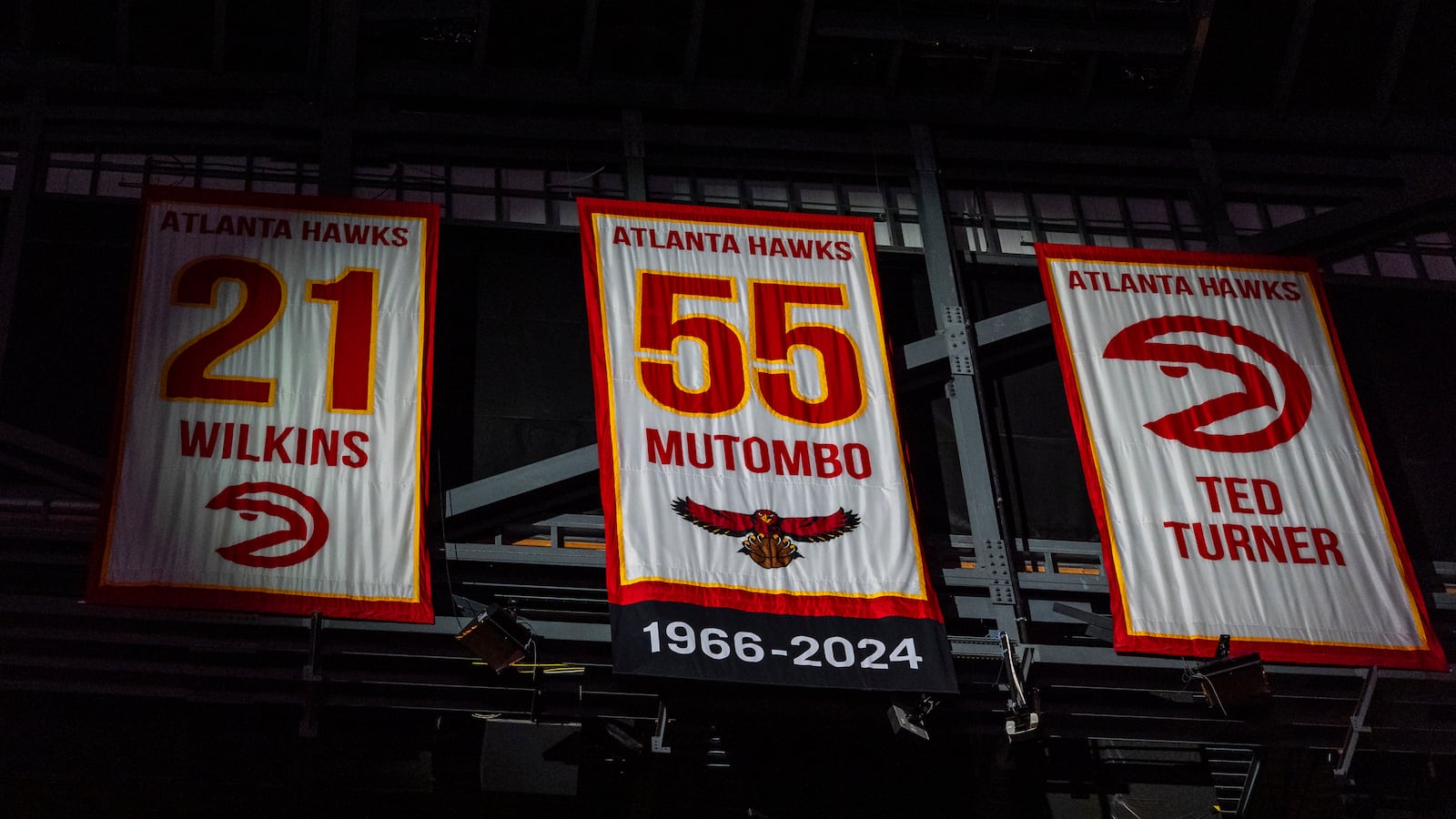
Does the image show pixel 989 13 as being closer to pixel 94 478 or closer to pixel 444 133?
pixel 444 133

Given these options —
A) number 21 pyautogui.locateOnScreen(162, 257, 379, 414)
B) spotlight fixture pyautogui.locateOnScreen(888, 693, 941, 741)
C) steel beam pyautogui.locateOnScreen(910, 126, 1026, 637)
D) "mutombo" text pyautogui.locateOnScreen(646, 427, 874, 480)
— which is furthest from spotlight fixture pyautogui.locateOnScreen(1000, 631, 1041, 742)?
number 21 pyautogui.locateOnScreen(162, 257, 379, 414)

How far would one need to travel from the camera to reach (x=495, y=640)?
35.3 feet

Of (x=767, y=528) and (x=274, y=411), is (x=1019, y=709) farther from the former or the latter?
(x=274, y=411)

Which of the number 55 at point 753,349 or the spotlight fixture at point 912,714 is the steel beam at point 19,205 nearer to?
the number 55 at point 753,349

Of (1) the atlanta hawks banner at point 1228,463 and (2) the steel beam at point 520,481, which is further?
(2) the steel beam at point 520,481

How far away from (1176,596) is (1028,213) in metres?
5.49

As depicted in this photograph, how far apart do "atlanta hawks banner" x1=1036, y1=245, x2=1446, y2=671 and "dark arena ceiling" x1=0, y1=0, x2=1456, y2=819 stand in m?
0.70

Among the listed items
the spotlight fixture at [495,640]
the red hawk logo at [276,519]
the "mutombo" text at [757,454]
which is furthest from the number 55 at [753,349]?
the red hawk logo at [276,519]

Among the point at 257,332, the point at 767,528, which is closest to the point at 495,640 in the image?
the point at 767,528

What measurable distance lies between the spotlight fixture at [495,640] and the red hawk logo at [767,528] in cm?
159

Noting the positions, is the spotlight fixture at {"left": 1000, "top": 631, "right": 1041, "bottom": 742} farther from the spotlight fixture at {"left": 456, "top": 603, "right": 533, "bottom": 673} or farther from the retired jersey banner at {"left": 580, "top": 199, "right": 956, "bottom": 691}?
the spotlight fixture at {"left": 456, "top": 603, "right": 533, "bottom": 673}

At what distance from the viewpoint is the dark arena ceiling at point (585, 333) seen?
38.8 ft

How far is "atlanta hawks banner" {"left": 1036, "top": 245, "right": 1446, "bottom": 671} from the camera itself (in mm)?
11281

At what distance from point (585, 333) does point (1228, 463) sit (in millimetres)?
6354
